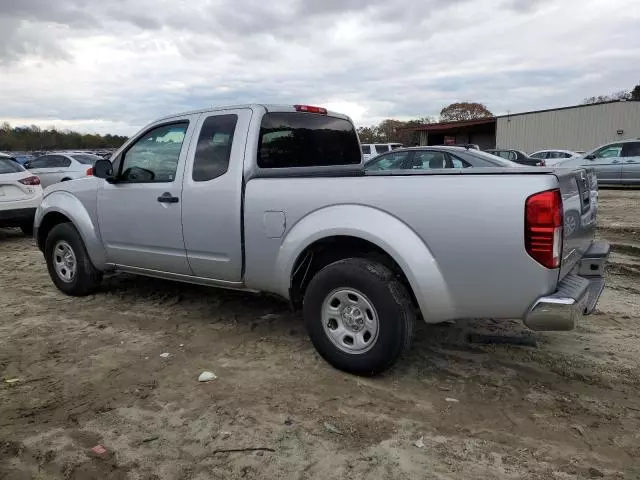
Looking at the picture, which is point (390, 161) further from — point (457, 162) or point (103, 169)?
point (103, 169)

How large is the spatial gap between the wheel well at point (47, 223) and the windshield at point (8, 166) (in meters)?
4.21

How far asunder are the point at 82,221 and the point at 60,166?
10831mm

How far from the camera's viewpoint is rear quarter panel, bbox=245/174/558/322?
3000 mm

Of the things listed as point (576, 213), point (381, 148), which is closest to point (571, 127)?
point (381, 148)

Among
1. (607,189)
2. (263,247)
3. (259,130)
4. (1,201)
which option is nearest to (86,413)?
(263,247)

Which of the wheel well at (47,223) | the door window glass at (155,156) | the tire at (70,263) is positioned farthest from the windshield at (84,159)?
the door window glass at (155,156)

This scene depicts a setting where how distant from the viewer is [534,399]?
3.37m

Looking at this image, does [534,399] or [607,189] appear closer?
[534,399]

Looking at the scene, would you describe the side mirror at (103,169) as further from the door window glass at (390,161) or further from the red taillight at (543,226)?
the door window glass at (390,161)

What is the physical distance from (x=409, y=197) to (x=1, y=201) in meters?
8.30

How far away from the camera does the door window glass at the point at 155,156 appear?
15.4 ft

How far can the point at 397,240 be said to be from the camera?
3334 mm

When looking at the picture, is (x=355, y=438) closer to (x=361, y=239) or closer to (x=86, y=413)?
(x=361, y=239)

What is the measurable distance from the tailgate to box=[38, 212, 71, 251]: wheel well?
16.1 feet
